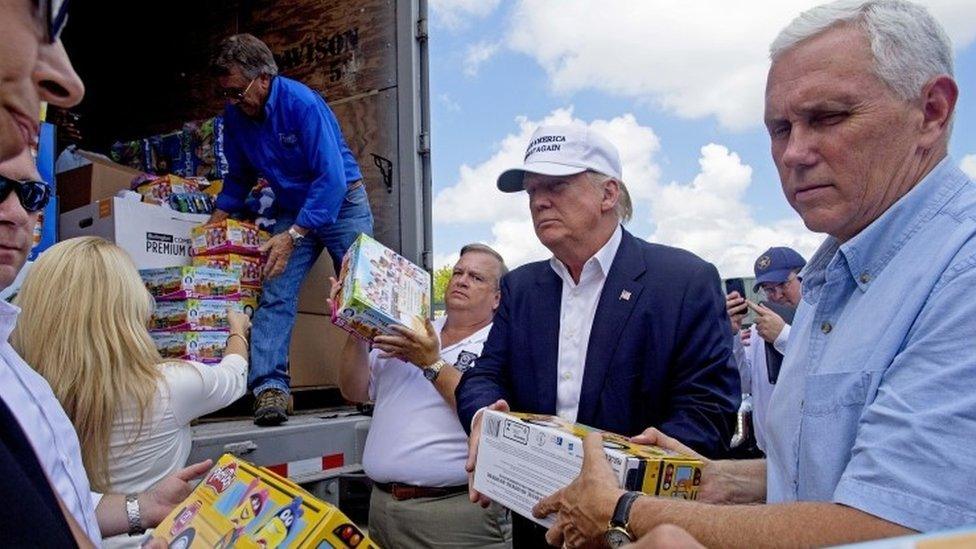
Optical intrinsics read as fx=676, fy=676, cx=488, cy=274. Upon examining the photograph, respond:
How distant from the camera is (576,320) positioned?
194 cm

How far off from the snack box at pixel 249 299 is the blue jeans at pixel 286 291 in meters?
0.03

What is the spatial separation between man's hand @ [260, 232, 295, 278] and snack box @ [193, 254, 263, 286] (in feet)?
0.23

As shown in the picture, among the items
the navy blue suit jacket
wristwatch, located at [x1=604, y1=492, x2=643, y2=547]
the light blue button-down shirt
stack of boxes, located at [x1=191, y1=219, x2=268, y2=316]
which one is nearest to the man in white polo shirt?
the navy blue suit jacket

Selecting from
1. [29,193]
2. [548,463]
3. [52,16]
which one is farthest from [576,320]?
[52,16]

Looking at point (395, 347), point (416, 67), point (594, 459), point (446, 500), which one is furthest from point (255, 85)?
point (594, 459)

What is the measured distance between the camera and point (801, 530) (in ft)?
3.01

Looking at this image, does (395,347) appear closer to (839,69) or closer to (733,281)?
(839,69)

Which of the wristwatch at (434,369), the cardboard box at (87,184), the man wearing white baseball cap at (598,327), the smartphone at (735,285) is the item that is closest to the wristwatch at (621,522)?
the man wearing white baseball cap at (598,327)

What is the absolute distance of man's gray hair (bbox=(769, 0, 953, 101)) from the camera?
1.06 m

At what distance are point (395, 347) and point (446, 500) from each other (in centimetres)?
59

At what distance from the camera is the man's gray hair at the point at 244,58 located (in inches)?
126

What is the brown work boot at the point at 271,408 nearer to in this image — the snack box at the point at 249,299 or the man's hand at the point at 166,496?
the snack box at the point at 249,299

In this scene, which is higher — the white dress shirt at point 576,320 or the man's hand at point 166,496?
the white dress shirt at point 576,320

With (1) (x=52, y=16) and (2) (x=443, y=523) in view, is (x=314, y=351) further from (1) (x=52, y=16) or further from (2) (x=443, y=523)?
(1) (x=52, y=16)
